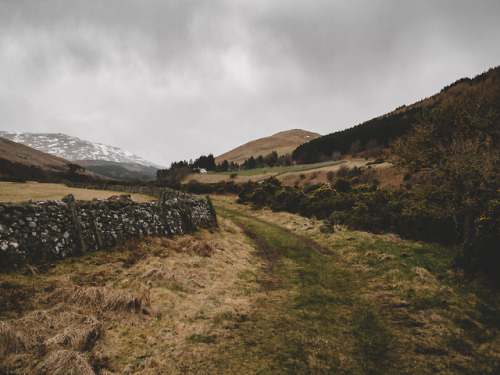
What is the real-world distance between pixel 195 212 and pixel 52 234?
8.53 m

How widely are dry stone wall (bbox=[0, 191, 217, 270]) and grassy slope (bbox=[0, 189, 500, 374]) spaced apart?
0.64 meters

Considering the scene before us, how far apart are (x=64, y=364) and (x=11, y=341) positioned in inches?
40.2

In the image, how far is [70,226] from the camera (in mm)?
7953

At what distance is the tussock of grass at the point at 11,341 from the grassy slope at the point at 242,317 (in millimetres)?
19

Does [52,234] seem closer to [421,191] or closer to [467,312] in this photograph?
[467,312]

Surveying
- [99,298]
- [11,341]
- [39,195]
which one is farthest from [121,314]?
[39,195]

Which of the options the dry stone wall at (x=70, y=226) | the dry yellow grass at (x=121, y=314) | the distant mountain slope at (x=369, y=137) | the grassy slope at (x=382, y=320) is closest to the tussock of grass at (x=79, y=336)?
the dry yellow grass at (x=121, y=314)

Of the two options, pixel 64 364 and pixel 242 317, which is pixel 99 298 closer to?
pixel 64 364

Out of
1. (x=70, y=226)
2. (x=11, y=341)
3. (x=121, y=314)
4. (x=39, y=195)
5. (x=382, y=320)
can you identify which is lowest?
(x=382, y=320)

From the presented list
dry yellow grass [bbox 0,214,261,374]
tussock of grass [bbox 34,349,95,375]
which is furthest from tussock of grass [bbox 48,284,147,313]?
tussock of grass [bbox 34,349,95,375]

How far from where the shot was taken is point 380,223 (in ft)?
53.2

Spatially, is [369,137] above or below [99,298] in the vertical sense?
above

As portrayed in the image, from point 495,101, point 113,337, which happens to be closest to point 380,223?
point 495,101

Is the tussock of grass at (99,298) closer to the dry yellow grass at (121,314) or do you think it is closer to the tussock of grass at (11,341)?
the dry yellow grass at (121,314)
